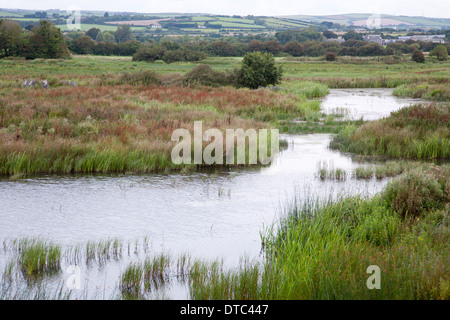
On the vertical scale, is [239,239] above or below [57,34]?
below

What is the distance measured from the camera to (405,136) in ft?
59.4

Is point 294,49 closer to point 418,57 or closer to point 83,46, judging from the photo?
point 418,57

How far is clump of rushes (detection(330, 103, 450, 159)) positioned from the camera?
17.3 meters

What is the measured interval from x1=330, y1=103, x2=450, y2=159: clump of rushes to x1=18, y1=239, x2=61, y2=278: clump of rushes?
12754 millimetres

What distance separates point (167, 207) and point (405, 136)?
10654mm

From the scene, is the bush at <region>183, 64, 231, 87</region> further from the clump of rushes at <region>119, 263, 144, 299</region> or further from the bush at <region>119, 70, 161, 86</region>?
the clump of rushes at <region>119, 263, 144, 299</region>

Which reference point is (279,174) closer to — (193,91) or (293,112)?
(293,112)

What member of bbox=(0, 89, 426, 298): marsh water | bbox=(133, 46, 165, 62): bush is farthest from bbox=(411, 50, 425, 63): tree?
bbox=(0, 89, 426, 298): marsh water

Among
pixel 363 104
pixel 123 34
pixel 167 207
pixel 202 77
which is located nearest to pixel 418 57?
pixel 363 104

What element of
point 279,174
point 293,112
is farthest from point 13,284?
point 293,112

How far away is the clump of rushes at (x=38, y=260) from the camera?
24.9ft

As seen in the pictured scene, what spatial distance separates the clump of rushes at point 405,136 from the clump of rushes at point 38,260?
12754 millimetres
